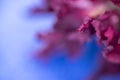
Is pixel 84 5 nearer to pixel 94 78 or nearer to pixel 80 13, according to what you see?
pixel 80 13

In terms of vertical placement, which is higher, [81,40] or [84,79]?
[81,40]

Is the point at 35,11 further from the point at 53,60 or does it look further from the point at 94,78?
the point at 94,78

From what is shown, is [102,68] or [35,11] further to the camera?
[35,11]

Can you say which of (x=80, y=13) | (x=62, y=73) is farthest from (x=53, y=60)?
(x=80, y=13)

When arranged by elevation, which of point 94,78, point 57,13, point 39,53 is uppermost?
point 57,13

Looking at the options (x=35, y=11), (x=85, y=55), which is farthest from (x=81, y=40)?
(x=35, y=11)

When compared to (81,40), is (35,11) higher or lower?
higher

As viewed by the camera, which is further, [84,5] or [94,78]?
[84,5]
